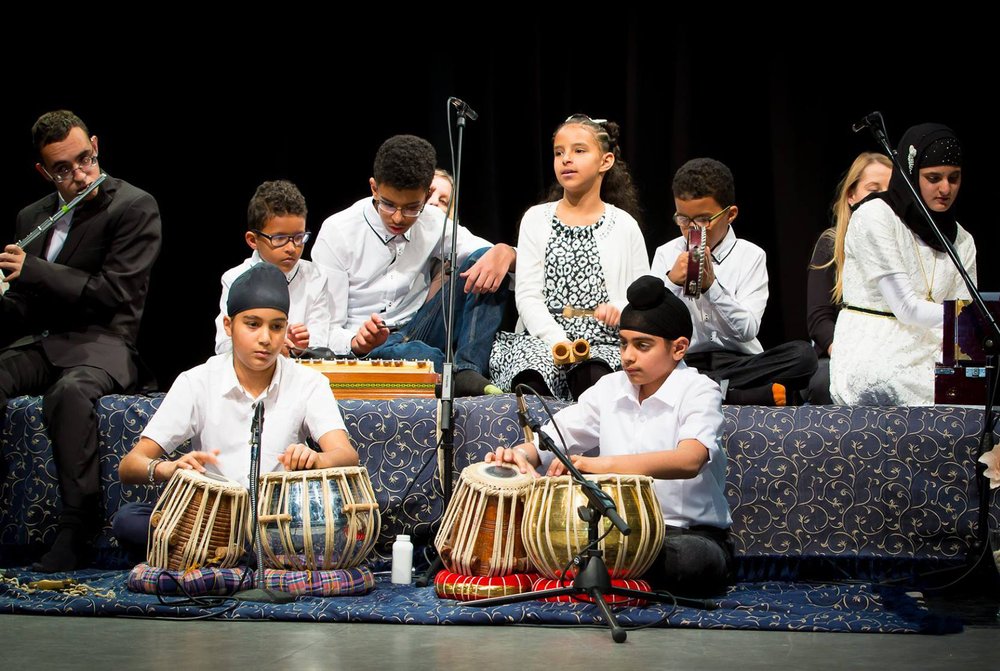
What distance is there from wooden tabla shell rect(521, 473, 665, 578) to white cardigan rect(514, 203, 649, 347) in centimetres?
134

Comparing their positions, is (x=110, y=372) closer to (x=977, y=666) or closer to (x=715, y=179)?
(x=715, y=179)

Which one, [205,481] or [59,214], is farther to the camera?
[59,214]

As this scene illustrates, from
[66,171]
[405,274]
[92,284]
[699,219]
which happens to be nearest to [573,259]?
[699,219]

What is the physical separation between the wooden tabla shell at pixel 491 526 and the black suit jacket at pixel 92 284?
65.0 inches

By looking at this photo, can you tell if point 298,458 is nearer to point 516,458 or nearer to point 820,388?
point 516,458

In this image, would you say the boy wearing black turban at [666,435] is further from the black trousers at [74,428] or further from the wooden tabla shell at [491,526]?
the black trousers at [74,428]

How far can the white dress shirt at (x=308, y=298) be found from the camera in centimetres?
512

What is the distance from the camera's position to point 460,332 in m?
5.18

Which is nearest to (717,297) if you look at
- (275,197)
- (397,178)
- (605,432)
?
(605,432)

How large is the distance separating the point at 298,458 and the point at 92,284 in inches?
57.3

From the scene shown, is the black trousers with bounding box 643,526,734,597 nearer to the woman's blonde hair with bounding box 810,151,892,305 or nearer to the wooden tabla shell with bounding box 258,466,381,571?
the wooden tabla shell with bounding box 258,466,381,571

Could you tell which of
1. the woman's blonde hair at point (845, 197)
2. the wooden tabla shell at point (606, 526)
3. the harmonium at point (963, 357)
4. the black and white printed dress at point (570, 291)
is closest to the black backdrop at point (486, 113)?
the woman's blonde hair at point (845, 197)

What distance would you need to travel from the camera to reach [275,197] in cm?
505

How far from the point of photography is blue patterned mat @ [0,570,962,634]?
3.48 metres
